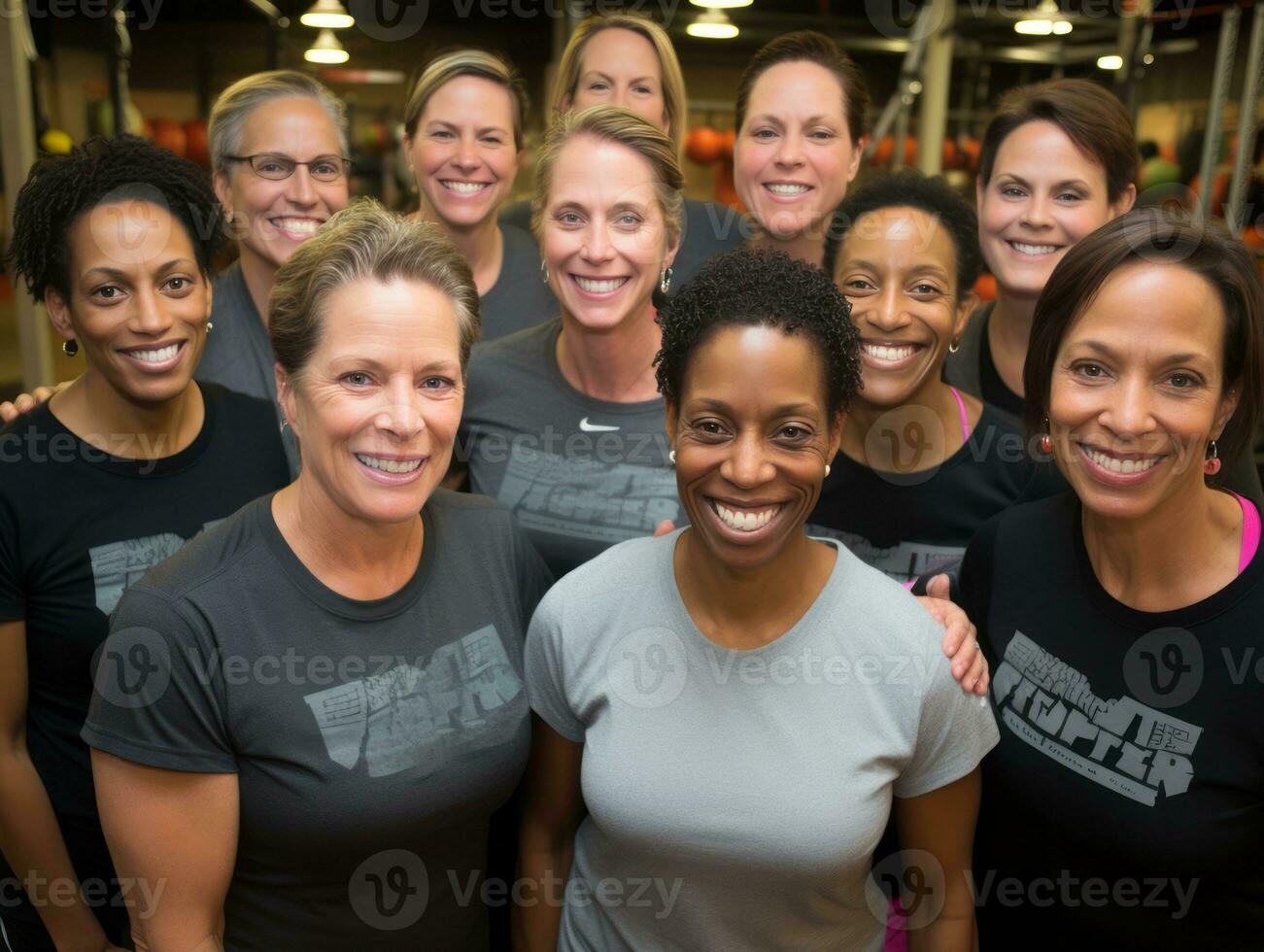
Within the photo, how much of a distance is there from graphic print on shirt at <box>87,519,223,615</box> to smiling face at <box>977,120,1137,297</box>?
1846mm

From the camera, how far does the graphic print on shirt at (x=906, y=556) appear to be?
2.16 metres

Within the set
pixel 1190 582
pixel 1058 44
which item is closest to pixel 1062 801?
pixel 1190 582

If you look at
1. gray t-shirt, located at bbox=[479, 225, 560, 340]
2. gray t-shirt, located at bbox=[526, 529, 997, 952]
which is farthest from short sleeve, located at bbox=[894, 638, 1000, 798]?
gray t-shirt, located at bbox=[479, 225, 560, 340]

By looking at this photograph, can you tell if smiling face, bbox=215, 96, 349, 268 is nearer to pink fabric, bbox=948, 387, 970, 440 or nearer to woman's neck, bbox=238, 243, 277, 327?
woman's neck, bbox=238, 243, 277, 327

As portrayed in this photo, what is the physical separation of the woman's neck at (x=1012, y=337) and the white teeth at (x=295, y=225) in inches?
→ 66.3

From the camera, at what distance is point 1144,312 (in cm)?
166

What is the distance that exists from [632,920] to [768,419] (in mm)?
802

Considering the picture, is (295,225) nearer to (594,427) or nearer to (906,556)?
(594,427)

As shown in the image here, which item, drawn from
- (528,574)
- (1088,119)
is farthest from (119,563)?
(1088,119)

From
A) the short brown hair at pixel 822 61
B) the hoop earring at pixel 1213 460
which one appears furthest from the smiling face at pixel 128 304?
the hoop earring at pixel 1213 460

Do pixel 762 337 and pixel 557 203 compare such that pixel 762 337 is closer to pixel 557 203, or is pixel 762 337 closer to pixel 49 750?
pixel 557 203

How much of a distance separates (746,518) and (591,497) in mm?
655

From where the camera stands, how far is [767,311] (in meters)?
1.62

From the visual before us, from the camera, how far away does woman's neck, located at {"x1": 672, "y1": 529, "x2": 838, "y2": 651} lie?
1.70 metres
